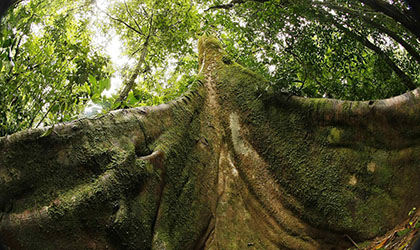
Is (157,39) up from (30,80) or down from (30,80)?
up

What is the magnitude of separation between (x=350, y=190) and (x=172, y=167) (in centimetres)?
154

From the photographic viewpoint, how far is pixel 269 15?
14.0 ft

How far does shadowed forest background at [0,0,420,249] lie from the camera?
1.79 metres

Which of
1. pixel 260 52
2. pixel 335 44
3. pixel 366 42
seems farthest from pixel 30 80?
pixel 366 42

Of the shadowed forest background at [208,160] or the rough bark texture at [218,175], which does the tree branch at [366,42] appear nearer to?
the shadowed forest background at [208,160]

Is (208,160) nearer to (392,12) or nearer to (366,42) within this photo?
(392,12)

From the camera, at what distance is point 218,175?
283 centimetres

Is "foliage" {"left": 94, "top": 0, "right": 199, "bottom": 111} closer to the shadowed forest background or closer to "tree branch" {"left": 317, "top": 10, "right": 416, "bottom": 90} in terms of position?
the shadowed forest background

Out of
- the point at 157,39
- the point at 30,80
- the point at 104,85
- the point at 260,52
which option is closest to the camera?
the point at 104,85

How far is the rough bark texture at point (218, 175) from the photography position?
5.77ft

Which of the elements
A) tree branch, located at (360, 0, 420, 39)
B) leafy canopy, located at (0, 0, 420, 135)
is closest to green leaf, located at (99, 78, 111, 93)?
leafy canopy, located at (0, 0, 420, 135)

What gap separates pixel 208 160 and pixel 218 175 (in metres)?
0.18

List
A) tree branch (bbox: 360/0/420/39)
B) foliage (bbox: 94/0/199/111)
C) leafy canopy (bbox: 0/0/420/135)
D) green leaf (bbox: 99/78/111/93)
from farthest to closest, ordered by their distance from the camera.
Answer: foliage (bbox: 94/0/199/111)
tree branch (bbox: 360/0/420/39)
leafy canopy (bbox: 0/0/420/135)
green leaf (bbox: 99/78/111/93)

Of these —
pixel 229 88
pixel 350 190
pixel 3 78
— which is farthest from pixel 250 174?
pixel 3 78
